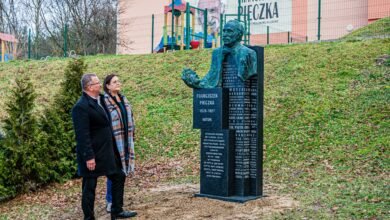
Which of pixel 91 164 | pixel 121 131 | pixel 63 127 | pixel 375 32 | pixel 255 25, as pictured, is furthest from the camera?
pixel 255 25

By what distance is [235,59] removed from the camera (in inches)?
277

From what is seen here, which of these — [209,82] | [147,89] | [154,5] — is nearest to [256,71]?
[209,82]

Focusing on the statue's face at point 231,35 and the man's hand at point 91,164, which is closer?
the man's hand at point 91,164

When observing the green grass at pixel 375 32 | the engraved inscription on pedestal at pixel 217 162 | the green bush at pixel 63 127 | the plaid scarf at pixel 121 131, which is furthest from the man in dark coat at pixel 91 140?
the green grass at pixel 375 32

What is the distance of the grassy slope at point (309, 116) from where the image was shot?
748cm

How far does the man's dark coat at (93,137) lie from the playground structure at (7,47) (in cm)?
2350

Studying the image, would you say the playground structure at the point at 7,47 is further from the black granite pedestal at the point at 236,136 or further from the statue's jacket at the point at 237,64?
the black granite pedestal at the point at 236,136

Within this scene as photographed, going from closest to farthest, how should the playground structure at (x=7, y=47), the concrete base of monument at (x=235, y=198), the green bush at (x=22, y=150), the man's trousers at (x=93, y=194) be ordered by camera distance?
the man's trousers at (x=93, y=194) < the concrete base of monument at (x=235, y=198) < the green bush at (x=22, y=150) < the playground structure at (x=7, y=47)

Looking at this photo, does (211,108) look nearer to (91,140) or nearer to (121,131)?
(121,131)

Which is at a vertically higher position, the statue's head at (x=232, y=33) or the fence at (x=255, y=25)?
the fence at (x=255, y=25)

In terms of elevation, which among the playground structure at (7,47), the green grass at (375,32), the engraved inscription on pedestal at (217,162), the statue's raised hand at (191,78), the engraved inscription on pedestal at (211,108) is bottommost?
the engraved inscription on pedestal at (217,162)

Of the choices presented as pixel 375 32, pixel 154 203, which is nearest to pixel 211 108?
pixel 154 203

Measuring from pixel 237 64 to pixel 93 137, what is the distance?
Result: 7.04 feet

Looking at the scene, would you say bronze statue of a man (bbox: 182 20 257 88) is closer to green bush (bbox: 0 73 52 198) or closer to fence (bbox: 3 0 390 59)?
green bush (bbox: 0 73 52 198)
